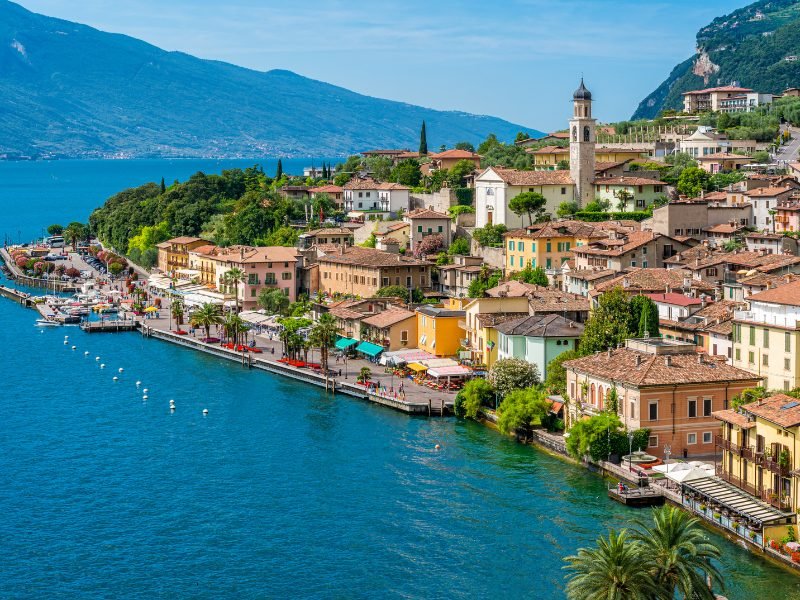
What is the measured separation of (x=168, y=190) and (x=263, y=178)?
10.5m

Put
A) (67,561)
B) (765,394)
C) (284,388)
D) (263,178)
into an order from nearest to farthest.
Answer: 1. (67,561)
2. (765,394)
3. (284,388)
4. (263,178)

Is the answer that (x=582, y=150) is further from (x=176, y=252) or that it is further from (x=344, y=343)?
(x=176, y=252)

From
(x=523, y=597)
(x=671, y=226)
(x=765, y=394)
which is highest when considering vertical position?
(x=671, y=226)

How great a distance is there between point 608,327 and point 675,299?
5.71 m

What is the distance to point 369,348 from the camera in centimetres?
7125

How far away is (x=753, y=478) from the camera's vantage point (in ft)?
133

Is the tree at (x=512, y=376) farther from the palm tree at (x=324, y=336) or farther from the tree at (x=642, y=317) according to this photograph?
the palm tree at (x=324, y=336)

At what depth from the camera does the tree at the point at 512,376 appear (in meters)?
56.6

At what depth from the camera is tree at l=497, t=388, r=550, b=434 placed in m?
52.6

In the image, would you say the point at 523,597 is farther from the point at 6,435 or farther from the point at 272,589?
the point at 6,435

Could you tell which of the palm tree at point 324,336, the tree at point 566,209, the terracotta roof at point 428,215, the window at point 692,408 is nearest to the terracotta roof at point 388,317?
the palm tree at point 324,336

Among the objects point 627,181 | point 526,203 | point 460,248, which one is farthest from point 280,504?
point 627,181

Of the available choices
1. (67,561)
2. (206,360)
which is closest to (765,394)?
(67,561)

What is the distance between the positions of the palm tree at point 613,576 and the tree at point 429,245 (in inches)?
2315
